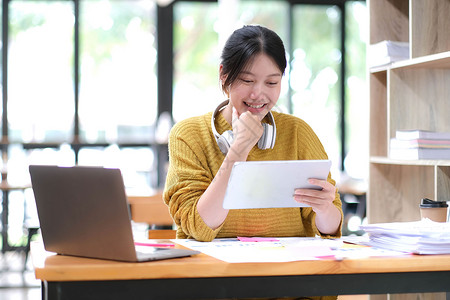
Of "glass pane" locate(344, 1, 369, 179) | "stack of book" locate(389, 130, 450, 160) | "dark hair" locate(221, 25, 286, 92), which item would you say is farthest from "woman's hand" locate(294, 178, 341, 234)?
"glass pane" locate(344, 1, 369, 179)

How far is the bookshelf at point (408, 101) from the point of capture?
2.75 m

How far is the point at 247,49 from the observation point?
86.0 inches

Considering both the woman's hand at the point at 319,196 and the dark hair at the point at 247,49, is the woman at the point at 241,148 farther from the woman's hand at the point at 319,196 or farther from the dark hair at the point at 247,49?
the woman's hand at the point at 319,196

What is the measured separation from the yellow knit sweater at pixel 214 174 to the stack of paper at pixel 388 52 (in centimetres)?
76

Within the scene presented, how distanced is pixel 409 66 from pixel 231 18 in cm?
358

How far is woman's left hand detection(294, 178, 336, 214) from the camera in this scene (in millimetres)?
1804

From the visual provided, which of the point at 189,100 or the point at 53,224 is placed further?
the point at 189,100

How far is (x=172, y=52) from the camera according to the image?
802 cm

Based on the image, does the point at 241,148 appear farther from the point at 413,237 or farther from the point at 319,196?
the point at 413,237

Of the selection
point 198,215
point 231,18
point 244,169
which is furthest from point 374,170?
point 231,18

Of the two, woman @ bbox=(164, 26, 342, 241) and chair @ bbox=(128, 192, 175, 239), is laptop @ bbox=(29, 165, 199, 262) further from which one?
chair @ bbox=(128, 192, 175, 239)

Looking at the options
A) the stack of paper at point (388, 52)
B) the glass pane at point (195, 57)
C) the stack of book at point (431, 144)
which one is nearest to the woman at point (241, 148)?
the stack of book at point (431, 144)

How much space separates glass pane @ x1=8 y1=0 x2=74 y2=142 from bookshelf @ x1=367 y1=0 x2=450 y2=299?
5.18m

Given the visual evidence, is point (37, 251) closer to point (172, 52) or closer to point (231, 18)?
point (231, 18)
